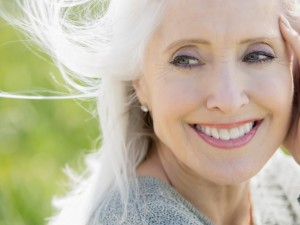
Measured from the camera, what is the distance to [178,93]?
308 centimetres

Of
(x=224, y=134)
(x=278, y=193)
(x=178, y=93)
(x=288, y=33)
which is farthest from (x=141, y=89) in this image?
(x=278, y=193)

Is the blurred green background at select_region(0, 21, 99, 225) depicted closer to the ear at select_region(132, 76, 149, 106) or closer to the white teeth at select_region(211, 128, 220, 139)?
the ear at select_region(132, 76, 149, 106)

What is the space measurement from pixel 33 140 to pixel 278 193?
166 cm

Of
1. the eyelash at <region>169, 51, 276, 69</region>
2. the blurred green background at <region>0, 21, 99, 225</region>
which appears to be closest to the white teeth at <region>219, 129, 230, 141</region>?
the eyelash at <region>169, 51, 276, 69</region>

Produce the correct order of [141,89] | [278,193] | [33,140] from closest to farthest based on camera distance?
[141,89], [278,193], [33,140]

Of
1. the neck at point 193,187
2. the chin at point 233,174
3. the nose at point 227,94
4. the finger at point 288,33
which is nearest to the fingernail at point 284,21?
the finger at point 288,33

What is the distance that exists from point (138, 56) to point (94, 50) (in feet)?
0.68

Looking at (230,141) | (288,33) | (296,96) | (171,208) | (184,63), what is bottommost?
(171,208)

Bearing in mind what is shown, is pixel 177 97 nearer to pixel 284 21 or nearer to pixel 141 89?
pixel 141 89

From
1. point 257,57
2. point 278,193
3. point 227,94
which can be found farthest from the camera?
point 278,193

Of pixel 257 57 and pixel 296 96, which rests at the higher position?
pixel 257 57

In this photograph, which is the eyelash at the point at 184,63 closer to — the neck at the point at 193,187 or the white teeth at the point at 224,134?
the white teeth at the point at 224,134

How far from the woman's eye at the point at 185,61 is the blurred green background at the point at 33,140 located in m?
1.34

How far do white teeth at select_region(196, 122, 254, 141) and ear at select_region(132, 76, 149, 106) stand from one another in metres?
0.27
